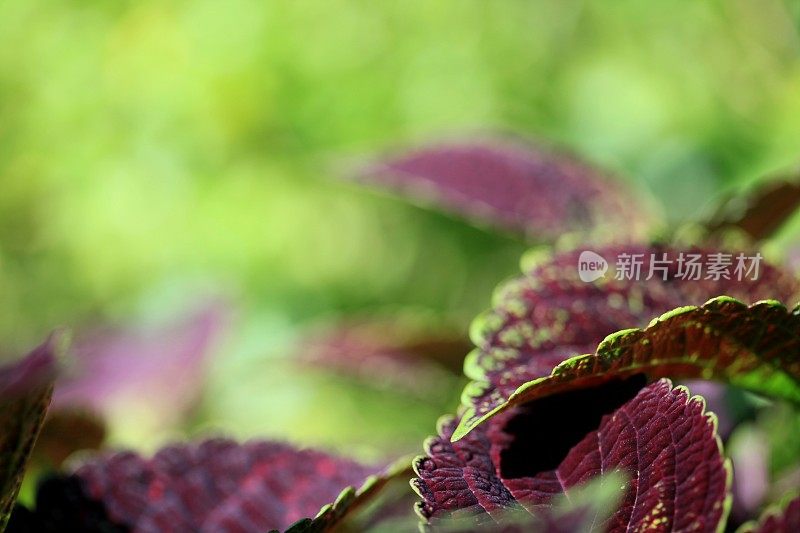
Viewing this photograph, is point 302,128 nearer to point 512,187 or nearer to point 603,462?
point 512,187

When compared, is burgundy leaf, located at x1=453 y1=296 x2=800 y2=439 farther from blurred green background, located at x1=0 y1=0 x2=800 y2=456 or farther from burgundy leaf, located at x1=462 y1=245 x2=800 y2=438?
blurred green background, located at x1=0 y1=0 x2=800 y2=456

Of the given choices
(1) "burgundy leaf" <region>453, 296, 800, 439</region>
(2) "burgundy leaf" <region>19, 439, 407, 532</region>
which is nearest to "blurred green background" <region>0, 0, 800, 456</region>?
(2) "burgundy leaf" <region>19, 439, 407, 532</region>

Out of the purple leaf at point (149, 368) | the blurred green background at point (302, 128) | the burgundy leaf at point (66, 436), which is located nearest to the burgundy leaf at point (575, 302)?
the burgundy leaf at point (66, 436)

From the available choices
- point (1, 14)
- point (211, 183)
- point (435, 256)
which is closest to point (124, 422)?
point (211, 183)

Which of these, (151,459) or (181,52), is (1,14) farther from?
(151,459)

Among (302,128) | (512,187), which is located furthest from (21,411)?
(302,128)

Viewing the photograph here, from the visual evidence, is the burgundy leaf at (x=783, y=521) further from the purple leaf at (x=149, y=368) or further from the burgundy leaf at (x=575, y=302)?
the purple leaf at (x=149, y=368)
